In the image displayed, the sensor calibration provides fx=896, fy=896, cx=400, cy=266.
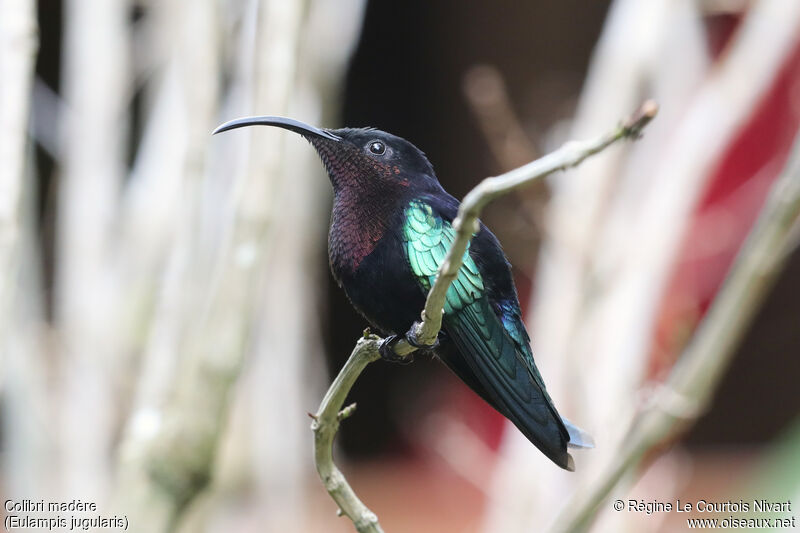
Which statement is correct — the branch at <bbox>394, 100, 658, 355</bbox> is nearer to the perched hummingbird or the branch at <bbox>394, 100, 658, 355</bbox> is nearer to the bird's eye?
the perched hummingbird

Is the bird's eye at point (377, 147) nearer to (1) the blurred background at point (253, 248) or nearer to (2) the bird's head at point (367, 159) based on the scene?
(2) the bird's head at point (367, 159)

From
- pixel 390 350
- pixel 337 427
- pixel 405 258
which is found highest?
pixel 405 258

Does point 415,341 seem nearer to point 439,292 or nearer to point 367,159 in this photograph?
point 439,292

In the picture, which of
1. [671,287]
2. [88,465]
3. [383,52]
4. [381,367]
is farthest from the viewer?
[381,367]

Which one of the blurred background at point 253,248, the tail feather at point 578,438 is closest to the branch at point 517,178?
the tail feather at point 578,438

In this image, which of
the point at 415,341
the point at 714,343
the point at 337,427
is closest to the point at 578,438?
the point at 415,341

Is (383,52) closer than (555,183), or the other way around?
(555,183)

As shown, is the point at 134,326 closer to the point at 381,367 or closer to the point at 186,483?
the point at 186,483

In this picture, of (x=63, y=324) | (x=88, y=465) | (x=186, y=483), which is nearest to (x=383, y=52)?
(x=63, y=324)
